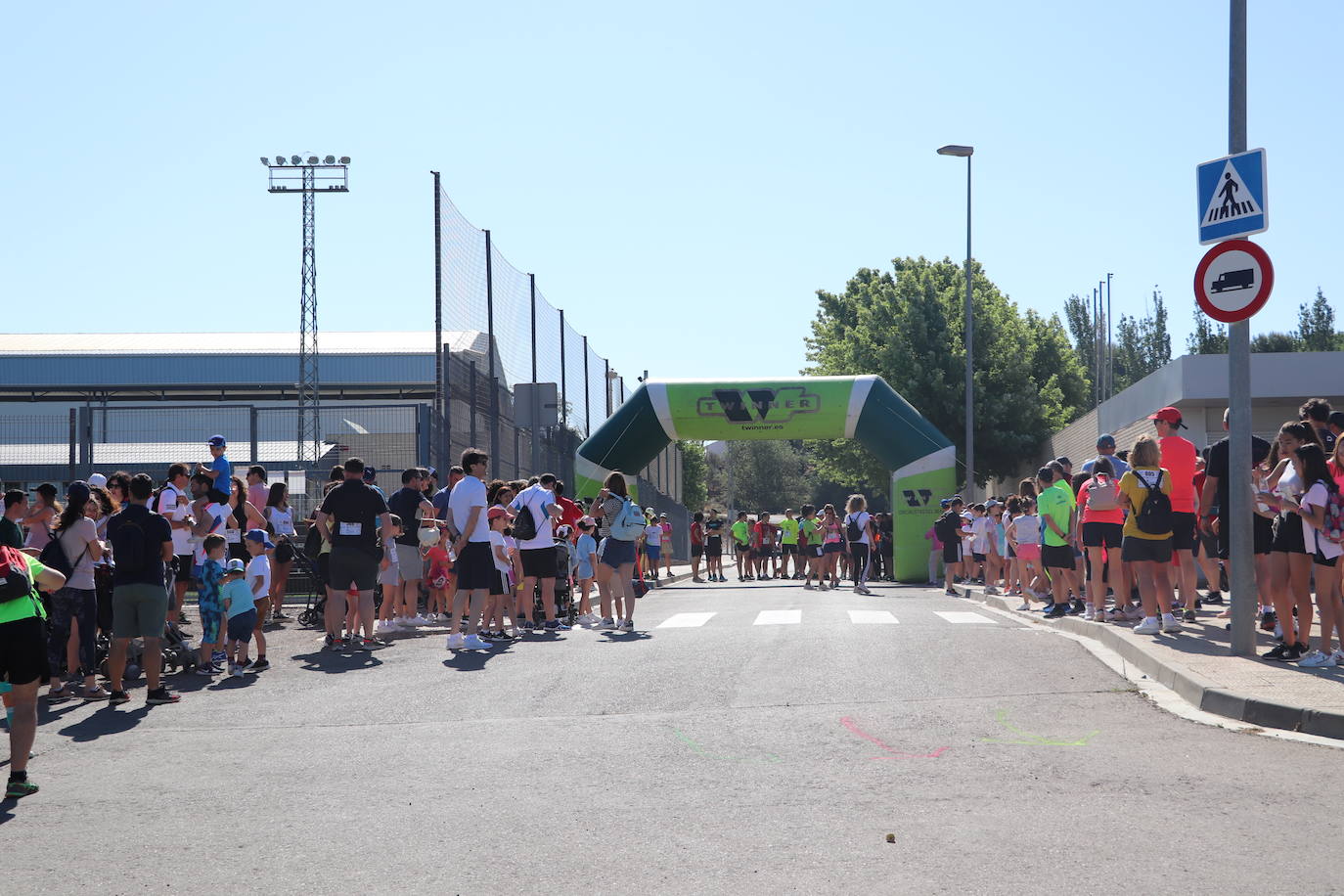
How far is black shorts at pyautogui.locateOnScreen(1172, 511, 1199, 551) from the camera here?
12711 mm

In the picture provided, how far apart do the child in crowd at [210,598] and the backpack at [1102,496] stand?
8049 millimetres

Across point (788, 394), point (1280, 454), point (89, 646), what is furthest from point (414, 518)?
point (788, 394)

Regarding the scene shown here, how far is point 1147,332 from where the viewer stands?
85.4 meters

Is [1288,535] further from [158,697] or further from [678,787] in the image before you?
[158,697]

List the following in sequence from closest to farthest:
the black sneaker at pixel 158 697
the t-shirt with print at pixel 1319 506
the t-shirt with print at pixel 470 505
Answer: the t-shirt with print at pixel 1319 506 < the black sneaker at pixel 158 697 < the t-shirt with print at pixel 470 505

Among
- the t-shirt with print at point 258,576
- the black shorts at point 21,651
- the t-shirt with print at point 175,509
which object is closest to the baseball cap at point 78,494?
the t-shirt with print at point 258,576

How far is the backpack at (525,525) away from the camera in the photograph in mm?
15102

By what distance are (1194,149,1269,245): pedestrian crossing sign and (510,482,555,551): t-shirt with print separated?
7661 millimetres

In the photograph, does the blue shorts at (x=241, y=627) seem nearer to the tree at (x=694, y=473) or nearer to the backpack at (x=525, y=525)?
the backpack at (x=525, y=525)

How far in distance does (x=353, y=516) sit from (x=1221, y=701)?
7.98 metres

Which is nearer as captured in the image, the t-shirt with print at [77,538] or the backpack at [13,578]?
the backpack at [13,578]

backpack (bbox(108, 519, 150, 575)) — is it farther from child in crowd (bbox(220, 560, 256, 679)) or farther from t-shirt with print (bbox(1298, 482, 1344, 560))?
t-shirt with print (bbox(1298, 482, 1344, 560))

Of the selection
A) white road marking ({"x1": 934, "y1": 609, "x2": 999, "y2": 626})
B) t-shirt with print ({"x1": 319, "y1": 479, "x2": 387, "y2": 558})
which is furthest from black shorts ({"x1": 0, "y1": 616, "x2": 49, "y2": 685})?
white road marking ({"x1": 934, "y1": 609, "x2": 999, "y2": 626})

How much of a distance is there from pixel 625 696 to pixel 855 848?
443 cm
